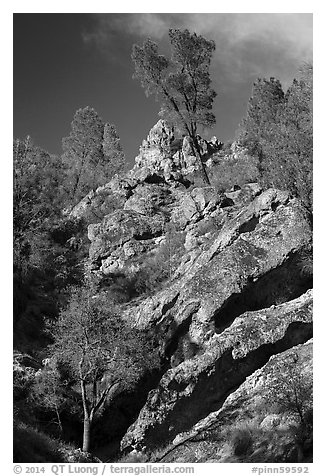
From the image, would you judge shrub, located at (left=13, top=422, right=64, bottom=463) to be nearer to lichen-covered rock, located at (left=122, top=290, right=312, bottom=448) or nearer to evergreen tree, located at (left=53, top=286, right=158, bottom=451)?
evergreen tree, located at (left=53, top=286, right=158, bottom=451)

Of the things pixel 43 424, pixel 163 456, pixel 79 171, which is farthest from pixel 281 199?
pixel 79 171

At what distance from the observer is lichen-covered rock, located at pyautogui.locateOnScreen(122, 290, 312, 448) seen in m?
16.1

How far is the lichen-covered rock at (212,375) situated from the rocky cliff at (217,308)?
36mm

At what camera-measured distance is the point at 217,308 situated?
18.0 m

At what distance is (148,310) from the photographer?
781 inches

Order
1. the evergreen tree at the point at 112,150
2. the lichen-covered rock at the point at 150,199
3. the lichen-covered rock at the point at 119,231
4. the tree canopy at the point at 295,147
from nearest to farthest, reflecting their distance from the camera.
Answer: the tree canopy at the point at 295,147 → the lichen-covered rock at the point at 119,231 → the lichen-covered rock at the point at 150,199 → the evergreen tree at the point at 112,150

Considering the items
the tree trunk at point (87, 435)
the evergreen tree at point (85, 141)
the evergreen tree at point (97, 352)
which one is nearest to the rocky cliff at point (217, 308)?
the evergreen tree at point (97, 352)

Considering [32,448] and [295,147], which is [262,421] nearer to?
[32,448]

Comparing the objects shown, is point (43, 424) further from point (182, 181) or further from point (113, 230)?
point (182, 181)

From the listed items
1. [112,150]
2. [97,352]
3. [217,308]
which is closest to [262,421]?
[217,308]

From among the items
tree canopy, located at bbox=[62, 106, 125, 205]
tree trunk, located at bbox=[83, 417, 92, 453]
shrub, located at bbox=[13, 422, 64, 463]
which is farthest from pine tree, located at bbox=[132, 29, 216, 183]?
shrub, located at bbox=[13, 422, 64, 463]

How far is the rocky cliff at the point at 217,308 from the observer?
1608 centimetres

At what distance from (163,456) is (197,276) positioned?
24.0ft

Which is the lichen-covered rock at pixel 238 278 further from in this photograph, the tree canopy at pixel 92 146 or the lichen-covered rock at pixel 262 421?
the tree canopy at pixel 92 146
